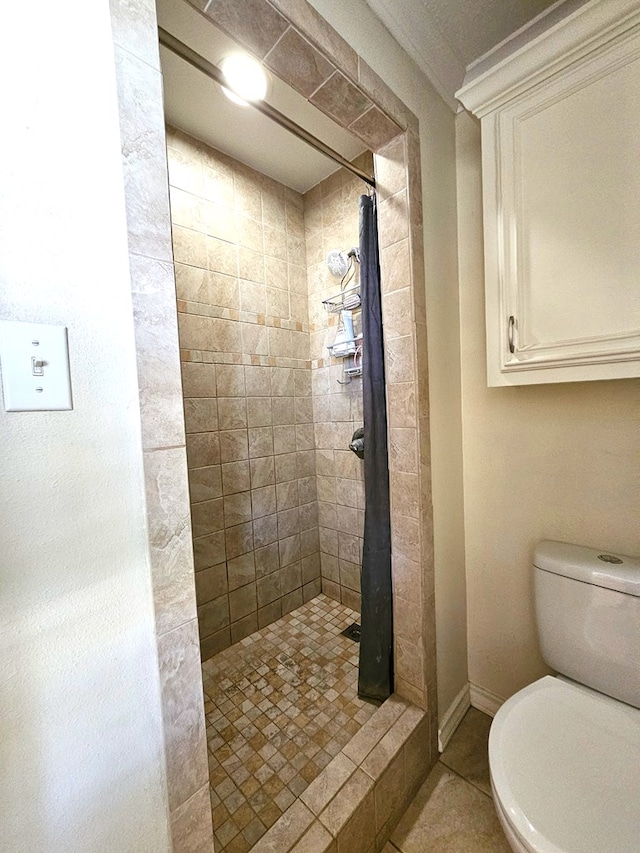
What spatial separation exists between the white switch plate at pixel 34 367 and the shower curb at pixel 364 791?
Answer: 44.7 inches

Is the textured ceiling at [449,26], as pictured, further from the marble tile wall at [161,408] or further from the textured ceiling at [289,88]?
the marble tile wall at [161,408]

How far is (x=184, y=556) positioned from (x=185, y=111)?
1803mm

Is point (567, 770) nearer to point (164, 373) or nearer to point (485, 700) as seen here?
point (485, 700)

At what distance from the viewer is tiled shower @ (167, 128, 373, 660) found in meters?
1.66

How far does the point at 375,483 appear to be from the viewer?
1349 millimetres

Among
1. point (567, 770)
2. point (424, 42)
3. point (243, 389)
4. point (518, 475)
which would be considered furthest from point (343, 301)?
point (567, 770)

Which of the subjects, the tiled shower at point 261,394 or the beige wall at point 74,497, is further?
the tiled shower at point 261,394

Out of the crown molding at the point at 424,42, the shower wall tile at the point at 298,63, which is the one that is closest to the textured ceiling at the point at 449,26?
the crown molding at the point at 424,42

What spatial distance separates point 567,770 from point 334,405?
5.34ft

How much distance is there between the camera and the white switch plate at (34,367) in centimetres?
43

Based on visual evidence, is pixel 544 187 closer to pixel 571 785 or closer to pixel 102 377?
pixel 102 377

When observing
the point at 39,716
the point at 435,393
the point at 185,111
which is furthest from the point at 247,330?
the point at 39,716

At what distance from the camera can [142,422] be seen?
1.77 feet

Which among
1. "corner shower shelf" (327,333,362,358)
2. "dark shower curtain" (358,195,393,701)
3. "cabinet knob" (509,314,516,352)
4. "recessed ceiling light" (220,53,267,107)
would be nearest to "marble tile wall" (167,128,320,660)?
"corner shower shelf" (327,333,362,358)
